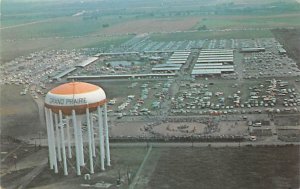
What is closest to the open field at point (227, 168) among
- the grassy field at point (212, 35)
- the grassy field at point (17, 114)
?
the grassy field at point (17, 114)

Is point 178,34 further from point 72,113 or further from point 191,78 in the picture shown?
point 72,113

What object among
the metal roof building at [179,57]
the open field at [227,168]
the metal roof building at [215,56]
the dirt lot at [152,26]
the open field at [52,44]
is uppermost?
the open field at [227,168]

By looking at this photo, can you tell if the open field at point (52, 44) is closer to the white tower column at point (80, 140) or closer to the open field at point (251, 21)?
the open field at point (251, 21)

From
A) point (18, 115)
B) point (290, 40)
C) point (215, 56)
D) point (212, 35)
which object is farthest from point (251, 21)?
point (18, 115)

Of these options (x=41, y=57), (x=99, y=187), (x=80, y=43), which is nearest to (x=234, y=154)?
(x=99, y=187)

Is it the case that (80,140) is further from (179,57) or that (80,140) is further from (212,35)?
(212,35)
